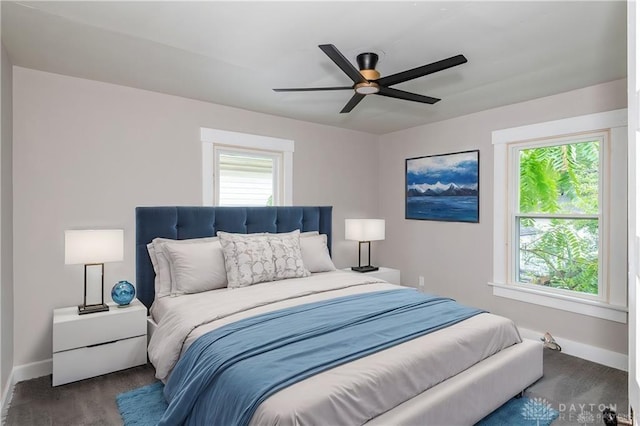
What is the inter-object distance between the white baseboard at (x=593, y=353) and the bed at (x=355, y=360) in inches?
38.7

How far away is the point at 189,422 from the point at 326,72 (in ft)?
8.23

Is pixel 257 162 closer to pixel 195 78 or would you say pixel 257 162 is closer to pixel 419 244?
pixel 195 78

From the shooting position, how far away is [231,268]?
10.3 feet

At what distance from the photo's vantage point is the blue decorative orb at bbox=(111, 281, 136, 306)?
2969 mm

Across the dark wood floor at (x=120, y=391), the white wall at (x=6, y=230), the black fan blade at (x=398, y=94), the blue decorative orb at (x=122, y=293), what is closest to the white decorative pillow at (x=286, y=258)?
the blue decorative orb at (x=122, y=293)

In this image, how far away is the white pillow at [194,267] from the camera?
3.03 m

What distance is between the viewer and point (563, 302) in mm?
3418

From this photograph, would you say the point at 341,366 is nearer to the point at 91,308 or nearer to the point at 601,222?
the point at 91,308

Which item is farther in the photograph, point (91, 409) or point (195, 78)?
point (195, 78)

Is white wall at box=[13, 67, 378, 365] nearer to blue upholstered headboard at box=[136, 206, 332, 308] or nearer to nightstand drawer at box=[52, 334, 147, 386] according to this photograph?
blue upholstered headboard at box=[136, 206, 332, 308]

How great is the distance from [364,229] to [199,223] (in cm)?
194

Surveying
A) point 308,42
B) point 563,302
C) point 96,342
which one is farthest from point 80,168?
point 563,302

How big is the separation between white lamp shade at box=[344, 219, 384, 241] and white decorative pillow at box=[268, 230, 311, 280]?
1.04 m

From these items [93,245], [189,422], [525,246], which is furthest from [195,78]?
[525,246]
